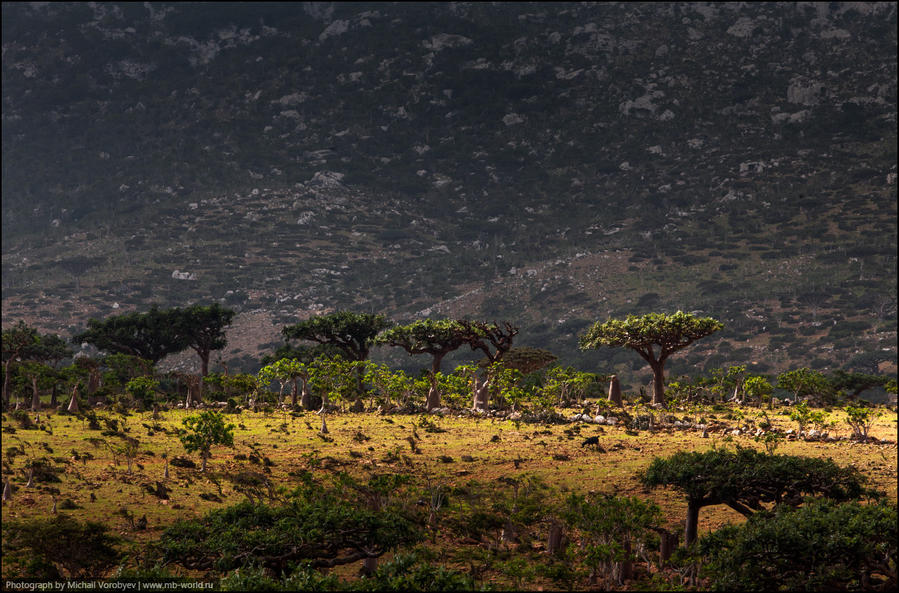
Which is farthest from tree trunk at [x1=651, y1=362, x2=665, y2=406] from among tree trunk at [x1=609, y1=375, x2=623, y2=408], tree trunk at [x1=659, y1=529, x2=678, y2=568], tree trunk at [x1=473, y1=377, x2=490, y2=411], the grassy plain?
tree trunk at [x1=659, y1=529, x2=678, y2=568]

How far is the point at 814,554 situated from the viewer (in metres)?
22.4

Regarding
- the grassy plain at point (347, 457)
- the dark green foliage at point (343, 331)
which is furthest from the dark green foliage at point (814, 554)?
the dark green foliage at point (343, 331)

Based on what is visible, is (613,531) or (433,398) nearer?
(613,531)

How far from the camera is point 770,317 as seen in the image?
6388 inches

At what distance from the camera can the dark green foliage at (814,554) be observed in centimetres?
2203

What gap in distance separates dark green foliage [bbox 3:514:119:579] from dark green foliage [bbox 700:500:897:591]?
813 inches

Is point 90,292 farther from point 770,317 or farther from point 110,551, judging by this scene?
point 110,551

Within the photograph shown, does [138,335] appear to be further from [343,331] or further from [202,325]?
[343,331]

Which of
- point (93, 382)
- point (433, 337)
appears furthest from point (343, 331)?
point (93, 382)

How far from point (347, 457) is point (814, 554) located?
1049 inches

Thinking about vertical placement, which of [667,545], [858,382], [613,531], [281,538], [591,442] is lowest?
[281,538]

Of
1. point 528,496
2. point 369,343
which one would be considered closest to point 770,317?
point 369,343

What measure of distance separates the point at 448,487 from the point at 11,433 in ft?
95.1

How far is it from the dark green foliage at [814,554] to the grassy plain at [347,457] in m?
9.54
